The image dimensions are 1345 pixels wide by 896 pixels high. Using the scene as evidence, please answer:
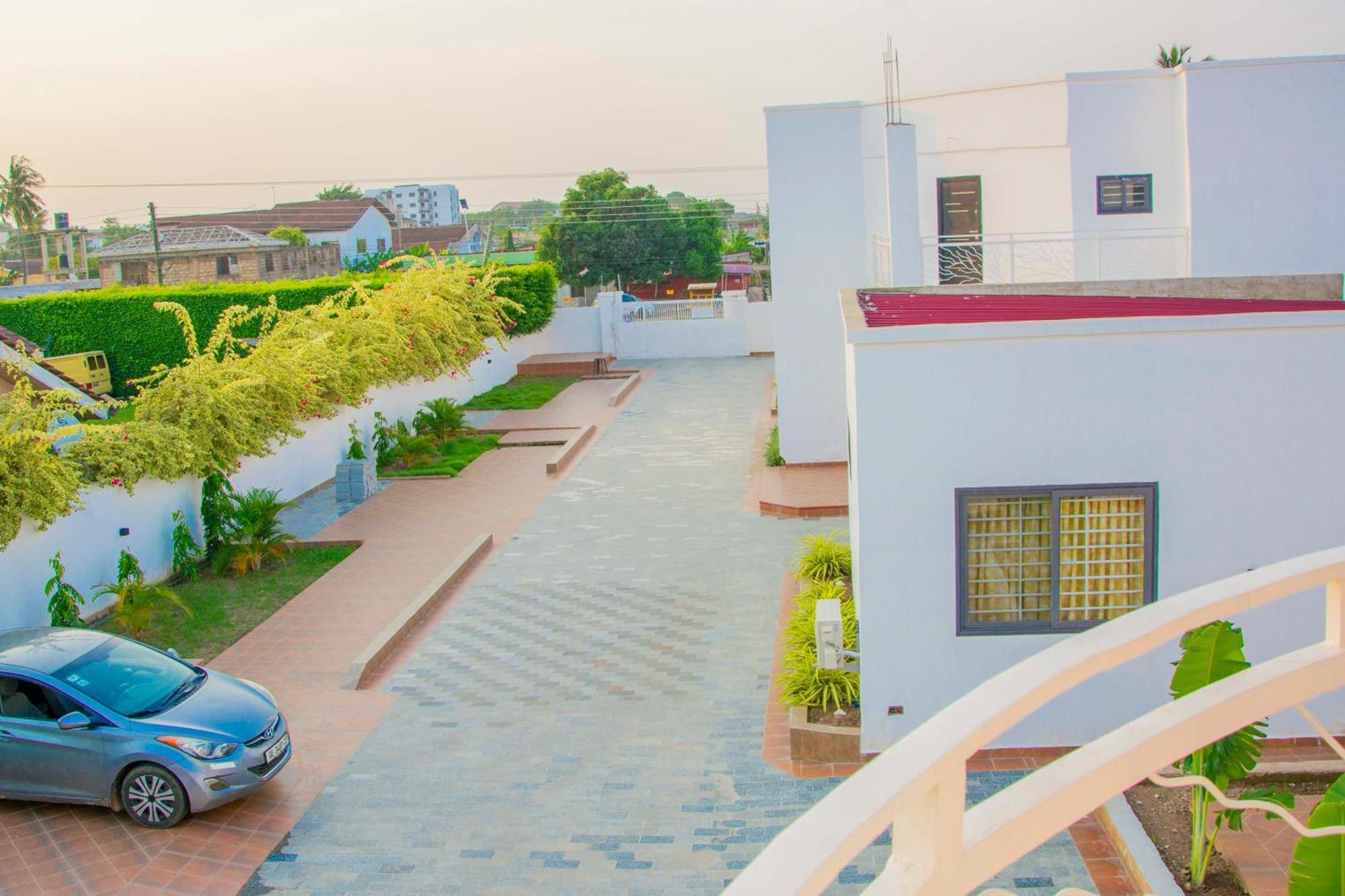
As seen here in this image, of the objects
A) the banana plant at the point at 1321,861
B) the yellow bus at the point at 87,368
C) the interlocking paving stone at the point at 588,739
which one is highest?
the yellow bus at the point at 87,368

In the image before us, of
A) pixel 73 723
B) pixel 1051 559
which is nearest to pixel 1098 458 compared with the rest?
pixel 1051 559

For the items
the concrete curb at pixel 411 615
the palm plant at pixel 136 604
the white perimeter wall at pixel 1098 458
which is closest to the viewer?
the white perimeter wall at pixel 1098 458

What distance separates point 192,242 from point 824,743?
61830mm

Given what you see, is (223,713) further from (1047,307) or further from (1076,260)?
(1076,260)

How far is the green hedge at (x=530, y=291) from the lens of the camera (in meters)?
34.6

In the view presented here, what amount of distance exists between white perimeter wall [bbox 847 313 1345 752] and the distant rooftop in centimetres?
5684

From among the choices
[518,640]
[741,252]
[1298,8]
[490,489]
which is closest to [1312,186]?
[1298,8]

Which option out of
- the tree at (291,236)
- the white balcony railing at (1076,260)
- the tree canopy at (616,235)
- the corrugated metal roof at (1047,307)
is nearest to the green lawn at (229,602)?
the corrugated metal roof at (1047,307)

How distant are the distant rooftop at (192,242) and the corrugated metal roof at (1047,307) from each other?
179 ft

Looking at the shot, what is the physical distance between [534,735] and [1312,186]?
12.1 m

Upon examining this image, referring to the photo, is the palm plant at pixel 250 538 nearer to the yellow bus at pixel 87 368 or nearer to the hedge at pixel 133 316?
the hedge at pixel 133 316

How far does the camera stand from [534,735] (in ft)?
35.1

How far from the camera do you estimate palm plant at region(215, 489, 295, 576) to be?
15836 mm

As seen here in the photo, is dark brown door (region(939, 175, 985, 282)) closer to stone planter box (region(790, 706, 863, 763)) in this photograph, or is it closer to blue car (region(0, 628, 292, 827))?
stone planter box (region(790, 706, 863, 763))
